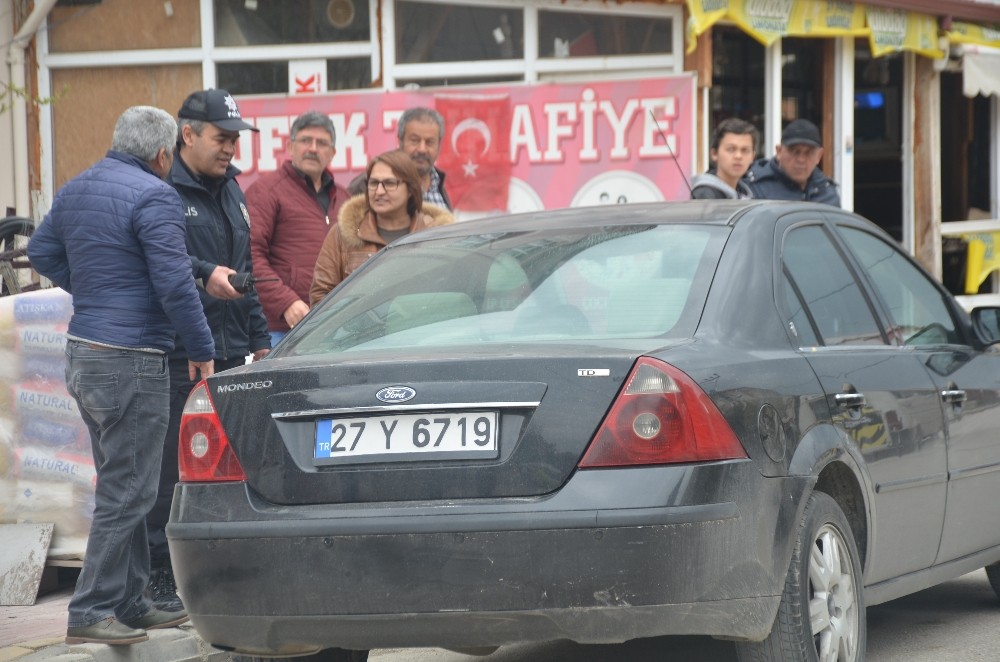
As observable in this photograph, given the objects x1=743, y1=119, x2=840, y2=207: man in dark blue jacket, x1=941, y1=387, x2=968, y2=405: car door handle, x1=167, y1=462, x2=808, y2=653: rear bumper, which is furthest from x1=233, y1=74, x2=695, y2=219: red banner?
x1=167, y1=462, x2=808, y2=653: rear bumper

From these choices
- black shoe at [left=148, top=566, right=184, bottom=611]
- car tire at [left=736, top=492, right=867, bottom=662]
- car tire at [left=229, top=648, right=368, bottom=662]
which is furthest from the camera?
black shoe at [left=148, top=566, right=184, bottom=611]

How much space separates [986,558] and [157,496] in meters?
3.19

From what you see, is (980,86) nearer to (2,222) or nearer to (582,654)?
(2,222)

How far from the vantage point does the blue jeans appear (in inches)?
224

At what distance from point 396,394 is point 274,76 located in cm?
876

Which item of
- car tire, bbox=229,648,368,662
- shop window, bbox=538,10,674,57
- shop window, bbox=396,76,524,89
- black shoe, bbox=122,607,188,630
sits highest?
shop window, bbox=538,10,674,57

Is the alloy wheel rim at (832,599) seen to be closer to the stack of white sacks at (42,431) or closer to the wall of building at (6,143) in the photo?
the stack of white sacks at (42,431)

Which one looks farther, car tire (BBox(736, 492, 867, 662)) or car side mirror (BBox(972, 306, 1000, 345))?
A: car side mirror (BBox(972, 306, 1000, 345))

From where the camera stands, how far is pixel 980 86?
13562 millimetres

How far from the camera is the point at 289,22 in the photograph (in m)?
12.5

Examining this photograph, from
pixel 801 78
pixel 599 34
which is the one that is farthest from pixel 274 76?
pixel 801 78

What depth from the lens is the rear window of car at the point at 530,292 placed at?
452cm

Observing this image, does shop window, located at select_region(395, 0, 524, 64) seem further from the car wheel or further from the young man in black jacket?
the car wheel

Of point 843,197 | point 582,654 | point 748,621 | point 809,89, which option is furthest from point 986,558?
point 809,89
